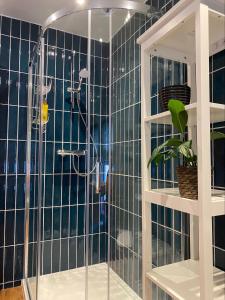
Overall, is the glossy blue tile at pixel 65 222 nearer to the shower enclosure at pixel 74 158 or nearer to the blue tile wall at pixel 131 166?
the shower enclosure at pixel 74 158

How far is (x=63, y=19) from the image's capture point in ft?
5.64

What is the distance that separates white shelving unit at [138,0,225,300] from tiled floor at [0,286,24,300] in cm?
123

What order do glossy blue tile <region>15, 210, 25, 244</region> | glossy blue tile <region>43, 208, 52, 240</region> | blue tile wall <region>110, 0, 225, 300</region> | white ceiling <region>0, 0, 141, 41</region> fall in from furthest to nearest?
glossy blue tile <region>15, 210, 25, 244</region>
glossy blue tile <region>43, 208, 52, 240</region>
white ceiling <region>0, 0, 141, 41</region>
blue tile wall <region>110, 0, 225, 300</region>

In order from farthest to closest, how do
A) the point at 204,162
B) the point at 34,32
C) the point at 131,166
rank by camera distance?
the point at 34,32
the point at 131,166
the point at 204,162

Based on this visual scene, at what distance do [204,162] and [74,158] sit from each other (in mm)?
1303

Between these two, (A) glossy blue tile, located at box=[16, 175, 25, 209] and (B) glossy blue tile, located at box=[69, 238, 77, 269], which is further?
(A) glossy blue tile, located at box=[16, 175, 25, 209]

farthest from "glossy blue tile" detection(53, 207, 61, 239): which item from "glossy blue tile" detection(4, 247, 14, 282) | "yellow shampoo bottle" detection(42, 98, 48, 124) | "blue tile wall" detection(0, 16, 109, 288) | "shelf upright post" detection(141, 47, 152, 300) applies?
"shelf upright post" detection(141, 47, 152, 300)

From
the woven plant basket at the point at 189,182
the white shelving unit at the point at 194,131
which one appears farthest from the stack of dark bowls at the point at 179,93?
the woven plant basket at the point at 189,182

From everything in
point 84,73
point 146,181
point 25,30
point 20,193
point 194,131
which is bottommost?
point 20,193

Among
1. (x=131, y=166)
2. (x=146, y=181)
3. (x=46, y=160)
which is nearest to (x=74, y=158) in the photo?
(x=46, y=160)

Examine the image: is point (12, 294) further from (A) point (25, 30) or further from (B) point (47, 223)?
(A) point (25, 30)

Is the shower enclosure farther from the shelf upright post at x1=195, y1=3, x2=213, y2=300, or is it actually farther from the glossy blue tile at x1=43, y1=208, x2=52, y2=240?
the shelf upright post at x1=195, y1=3, x2=213, y2=300

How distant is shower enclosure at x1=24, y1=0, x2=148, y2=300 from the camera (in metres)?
1.67

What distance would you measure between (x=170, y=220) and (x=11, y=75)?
1.72m
